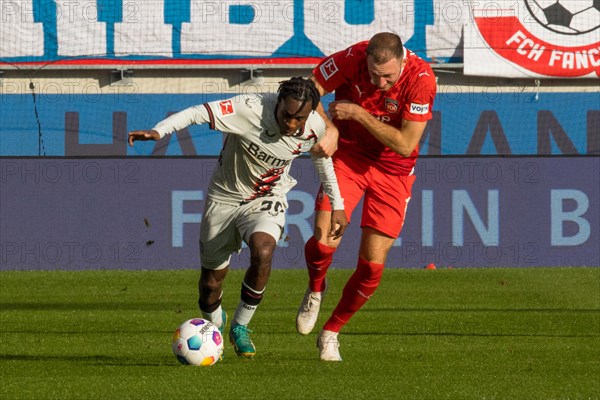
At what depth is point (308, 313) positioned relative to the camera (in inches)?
327

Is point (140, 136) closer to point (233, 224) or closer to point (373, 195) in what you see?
point (233, 224)

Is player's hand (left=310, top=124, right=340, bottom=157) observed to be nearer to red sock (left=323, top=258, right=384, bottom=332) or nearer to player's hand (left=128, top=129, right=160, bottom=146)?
red sock (left=323, top=258, right=384, bottom=332)

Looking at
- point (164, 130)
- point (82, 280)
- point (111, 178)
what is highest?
point (164, 130)

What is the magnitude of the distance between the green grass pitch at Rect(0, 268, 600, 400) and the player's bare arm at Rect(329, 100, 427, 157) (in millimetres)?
1447

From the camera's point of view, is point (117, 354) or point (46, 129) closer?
point (117, 354)

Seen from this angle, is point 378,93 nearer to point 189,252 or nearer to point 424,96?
point 424,96

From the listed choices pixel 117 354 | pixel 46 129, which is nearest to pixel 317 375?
pixel 117 354

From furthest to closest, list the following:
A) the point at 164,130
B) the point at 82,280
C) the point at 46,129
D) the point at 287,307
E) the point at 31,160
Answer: the point at 46,129
the point at 31,160
the point at 82,280
the point at 287,307
the point at 164,130

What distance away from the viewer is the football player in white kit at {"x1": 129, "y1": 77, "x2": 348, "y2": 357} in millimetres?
7398

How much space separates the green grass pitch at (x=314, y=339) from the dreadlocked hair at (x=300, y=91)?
167 cm

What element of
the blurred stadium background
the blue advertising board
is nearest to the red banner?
the blurred stadium background

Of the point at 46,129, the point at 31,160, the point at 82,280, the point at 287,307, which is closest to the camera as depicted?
the point at 287,307

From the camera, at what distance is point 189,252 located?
15945mm

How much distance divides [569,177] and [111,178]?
6.17 metres
